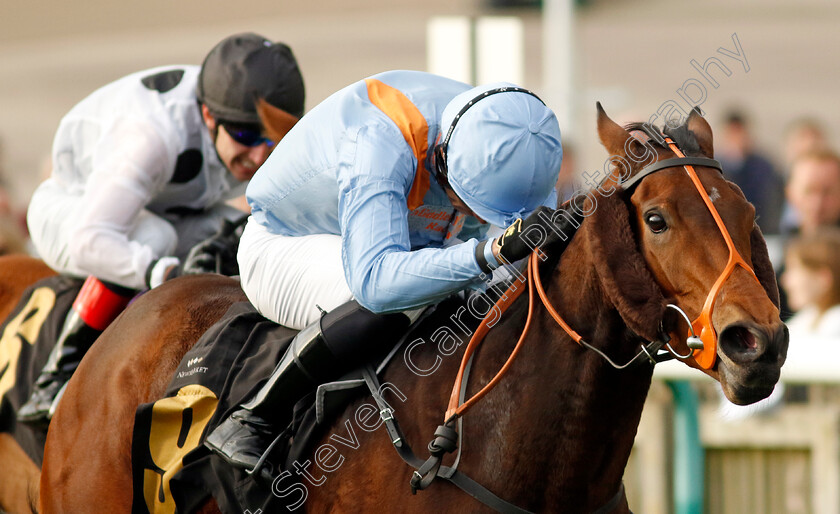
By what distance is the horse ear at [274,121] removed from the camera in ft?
12.4

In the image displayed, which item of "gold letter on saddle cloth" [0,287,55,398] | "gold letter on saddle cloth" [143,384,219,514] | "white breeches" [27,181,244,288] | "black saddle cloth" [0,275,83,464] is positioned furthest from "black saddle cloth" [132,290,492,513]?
"gold letter on saddle cloth" [0,287,55,398]

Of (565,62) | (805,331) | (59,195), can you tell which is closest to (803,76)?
(565,62)

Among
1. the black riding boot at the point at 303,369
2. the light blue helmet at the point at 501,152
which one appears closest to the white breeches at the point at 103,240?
the black riding boot at the point at 303,369

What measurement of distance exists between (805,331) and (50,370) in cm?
356

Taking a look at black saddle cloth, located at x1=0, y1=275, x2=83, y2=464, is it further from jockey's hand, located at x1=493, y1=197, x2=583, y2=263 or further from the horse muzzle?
the horse muzzle

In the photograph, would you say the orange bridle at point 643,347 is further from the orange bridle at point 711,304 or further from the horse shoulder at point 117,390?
the horse shoulder at point 117,390

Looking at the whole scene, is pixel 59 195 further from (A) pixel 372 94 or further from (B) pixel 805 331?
(B) pixel 805 331

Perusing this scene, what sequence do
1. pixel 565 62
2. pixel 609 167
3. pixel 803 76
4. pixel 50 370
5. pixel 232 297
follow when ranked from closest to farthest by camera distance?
1. pixel 609 167
2. pixel 232 297
3. pixel 50 370
4. pixel 565 62
5. pixel 803 76

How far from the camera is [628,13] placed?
87.3ft

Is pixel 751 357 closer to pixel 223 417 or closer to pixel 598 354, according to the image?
pixel 598 354

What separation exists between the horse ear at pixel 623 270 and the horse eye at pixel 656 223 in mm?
59

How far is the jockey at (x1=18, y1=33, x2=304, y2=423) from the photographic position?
13.7ft

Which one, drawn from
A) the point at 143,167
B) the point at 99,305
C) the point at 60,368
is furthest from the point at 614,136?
the point at 60,368

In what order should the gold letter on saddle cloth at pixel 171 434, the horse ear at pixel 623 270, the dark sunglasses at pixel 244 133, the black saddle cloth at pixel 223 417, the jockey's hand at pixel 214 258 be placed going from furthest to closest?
the dark sunglasses at pixel 244 133 → the jockey's hand at pixel 214 258 → the gold letter on saddle cloth at pixel 171 434 → the black saddle cloth at pixel 223 417 → the horse ear at pixel 623 270
